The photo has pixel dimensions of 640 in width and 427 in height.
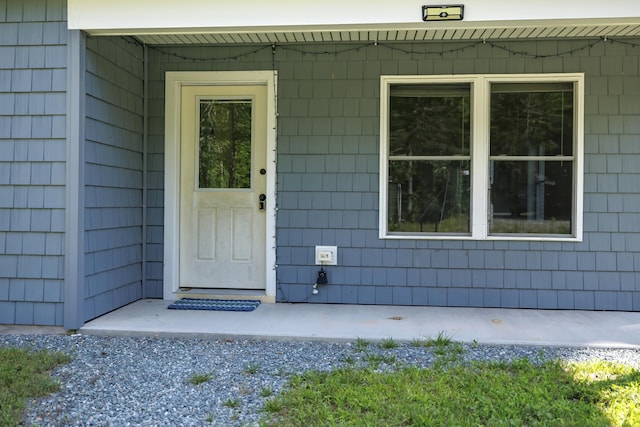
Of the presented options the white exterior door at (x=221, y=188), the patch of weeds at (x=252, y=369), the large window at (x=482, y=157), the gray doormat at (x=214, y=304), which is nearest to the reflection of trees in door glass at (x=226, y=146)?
the white exterior door at (x=221, y=188)

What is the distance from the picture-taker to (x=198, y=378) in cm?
299

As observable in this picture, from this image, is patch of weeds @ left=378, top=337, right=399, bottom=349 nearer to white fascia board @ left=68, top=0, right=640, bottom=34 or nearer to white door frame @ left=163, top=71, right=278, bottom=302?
white door frame @ left=163, top=71, right=278, bottom=302

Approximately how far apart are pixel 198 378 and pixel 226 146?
104 inches

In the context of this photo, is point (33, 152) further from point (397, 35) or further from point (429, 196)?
point (429, 196)

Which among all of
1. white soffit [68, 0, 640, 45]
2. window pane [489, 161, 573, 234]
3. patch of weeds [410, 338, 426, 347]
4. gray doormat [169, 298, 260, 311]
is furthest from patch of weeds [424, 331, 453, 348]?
white soffit [68, 0, 640, 45]

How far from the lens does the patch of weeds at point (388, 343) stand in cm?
363

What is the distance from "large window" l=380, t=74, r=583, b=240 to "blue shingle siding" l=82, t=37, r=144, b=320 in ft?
7.61

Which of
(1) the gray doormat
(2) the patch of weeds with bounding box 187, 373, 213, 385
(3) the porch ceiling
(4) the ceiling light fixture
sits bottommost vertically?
(2) the patch of weeds with bounding box 187, 373, 213, 385

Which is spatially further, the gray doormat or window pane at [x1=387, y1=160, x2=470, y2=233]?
window pane at [x1=387, y1=160, x2=470, y2=233]

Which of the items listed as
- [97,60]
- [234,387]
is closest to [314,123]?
[97,60]

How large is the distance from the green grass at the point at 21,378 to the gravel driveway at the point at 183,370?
7cm

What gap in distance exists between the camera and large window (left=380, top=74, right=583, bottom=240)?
4.71 meters

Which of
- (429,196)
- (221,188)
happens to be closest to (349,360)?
(429,196)

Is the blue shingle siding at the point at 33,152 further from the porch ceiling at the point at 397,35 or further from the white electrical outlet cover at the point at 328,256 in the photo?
the white electrical outlet cover at the point at 328,256
